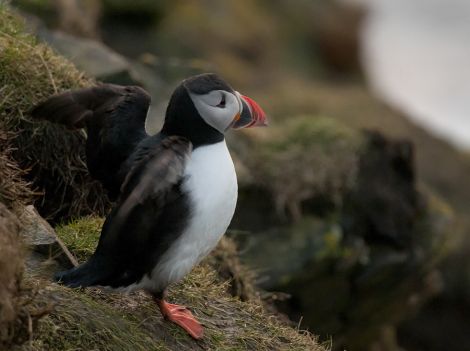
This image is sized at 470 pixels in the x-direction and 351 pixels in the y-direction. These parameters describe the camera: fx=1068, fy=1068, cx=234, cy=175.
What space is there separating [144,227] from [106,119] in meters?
0.74

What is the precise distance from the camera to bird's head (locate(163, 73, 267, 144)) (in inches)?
183

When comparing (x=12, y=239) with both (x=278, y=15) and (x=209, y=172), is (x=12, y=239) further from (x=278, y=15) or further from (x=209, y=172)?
(x=278, y=15)

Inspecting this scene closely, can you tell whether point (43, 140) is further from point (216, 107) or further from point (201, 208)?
point (201, 208)

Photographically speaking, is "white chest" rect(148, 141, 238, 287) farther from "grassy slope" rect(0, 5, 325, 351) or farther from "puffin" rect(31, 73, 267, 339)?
"grassy slope" rect(0, 5, 325, 351)

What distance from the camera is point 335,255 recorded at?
26.7 ft

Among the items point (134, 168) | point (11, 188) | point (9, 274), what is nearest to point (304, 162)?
point (134, 168)

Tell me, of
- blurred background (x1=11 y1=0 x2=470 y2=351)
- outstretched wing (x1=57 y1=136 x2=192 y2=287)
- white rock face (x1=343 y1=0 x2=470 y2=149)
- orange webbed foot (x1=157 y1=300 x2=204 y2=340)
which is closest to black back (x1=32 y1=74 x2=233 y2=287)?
outstretched wing (x1=57 y1=136 x2=192 y2=287)

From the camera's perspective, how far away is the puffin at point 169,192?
4383 millimetres

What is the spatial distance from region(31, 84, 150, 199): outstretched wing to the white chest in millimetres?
425

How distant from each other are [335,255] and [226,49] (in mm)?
10962

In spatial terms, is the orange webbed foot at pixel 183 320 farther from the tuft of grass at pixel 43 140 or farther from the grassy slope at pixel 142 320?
the tuft of grass at pixel 43 140

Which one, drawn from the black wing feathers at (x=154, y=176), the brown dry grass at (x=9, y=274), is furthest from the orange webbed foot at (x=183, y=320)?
the brown dry grass at (x=9, y=274)

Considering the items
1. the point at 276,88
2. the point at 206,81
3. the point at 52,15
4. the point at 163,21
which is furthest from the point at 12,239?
the point at 276,88

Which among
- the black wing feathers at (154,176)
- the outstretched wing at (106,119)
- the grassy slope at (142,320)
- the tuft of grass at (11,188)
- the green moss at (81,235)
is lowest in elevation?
the green moss at (81,235)
